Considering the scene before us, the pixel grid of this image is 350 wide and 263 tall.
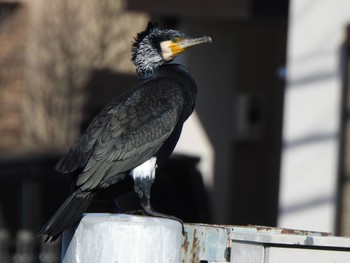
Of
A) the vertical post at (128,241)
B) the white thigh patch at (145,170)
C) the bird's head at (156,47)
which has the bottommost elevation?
the vertical post at (128,241)

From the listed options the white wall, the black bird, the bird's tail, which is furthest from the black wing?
the white wall

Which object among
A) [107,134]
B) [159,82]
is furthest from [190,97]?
[107,134]

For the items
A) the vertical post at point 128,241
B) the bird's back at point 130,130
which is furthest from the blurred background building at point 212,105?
the vertical post at point 128,241

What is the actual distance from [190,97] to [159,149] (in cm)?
27

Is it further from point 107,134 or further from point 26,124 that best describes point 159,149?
point 26,124

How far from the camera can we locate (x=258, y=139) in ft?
38.0

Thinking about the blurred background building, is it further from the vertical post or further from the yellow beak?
the vertical post

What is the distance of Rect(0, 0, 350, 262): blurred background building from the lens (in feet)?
26.8

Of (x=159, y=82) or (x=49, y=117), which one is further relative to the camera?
(x=49, y=117)

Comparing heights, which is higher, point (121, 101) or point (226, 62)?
point (226, 62)

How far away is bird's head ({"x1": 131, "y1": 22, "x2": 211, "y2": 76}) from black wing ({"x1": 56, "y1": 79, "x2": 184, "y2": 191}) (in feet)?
0.65

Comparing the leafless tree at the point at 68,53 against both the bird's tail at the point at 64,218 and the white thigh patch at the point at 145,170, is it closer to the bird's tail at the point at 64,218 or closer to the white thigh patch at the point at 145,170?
the white thigh patch at the point at 145,170

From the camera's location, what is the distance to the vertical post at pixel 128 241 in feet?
11.8

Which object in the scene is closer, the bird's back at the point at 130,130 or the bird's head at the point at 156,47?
the bird's back at the point at 130,130
